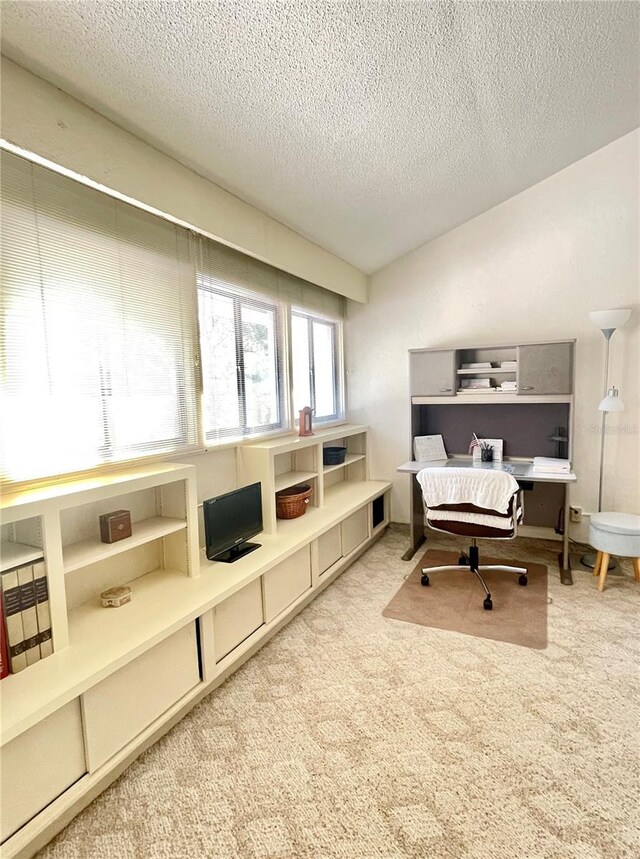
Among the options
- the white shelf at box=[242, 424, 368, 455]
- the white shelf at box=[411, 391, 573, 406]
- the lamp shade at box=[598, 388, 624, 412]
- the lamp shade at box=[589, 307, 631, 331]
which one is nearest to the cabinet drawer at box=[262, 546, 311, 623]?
the white shelf at box=[242, 424, 368, 455]

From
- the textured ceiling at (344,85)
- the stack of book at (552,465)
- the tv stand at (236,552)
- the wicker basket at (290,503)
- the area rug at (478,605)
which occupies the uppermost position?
the textured ceiling at (344,85)

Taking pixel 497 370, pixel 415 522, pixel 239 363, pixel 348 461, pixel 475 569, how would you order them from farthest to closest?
pixel 348 461, pixel 415 522, pixel 497 370, pixel 475 569, pixel 239 363

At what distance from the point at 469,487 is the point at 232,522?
158cm

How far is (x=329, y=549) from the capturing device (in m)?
3.43

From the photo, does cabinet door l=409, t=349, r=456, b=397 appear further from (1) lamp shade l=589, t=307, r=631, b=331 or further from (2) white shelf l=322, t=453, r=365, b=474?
(1) lamp shade l=589, t=307, r=631, b=331

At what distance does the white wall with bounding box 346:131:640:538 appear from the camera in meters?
3.61

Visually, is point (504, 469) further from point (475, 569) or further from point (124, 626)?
point (124, 626)

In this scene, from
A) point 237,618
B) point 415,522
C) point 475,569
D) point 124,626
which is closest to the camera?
point 124,626

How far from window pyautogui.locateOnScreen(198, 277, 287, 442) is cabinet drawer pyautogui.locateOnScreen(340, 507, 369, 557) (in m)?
0.97

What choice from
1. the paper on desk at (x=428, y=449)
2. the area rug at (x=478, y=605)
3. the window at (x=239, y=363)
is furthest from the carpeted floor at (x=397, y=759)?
the paper on desk at (x=428, y=449)

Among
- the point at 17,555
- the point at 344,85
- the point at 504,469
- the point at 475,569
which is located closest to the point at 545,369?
the point at 504,469

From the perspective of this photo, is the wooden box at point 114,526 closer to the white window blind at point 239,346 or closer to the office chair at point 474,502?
the white window blind at point 239,346

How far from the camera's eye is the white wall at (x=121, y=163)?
5.38 feet

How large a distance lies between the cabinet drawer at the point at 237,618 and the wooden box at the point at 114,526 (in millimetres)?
591
